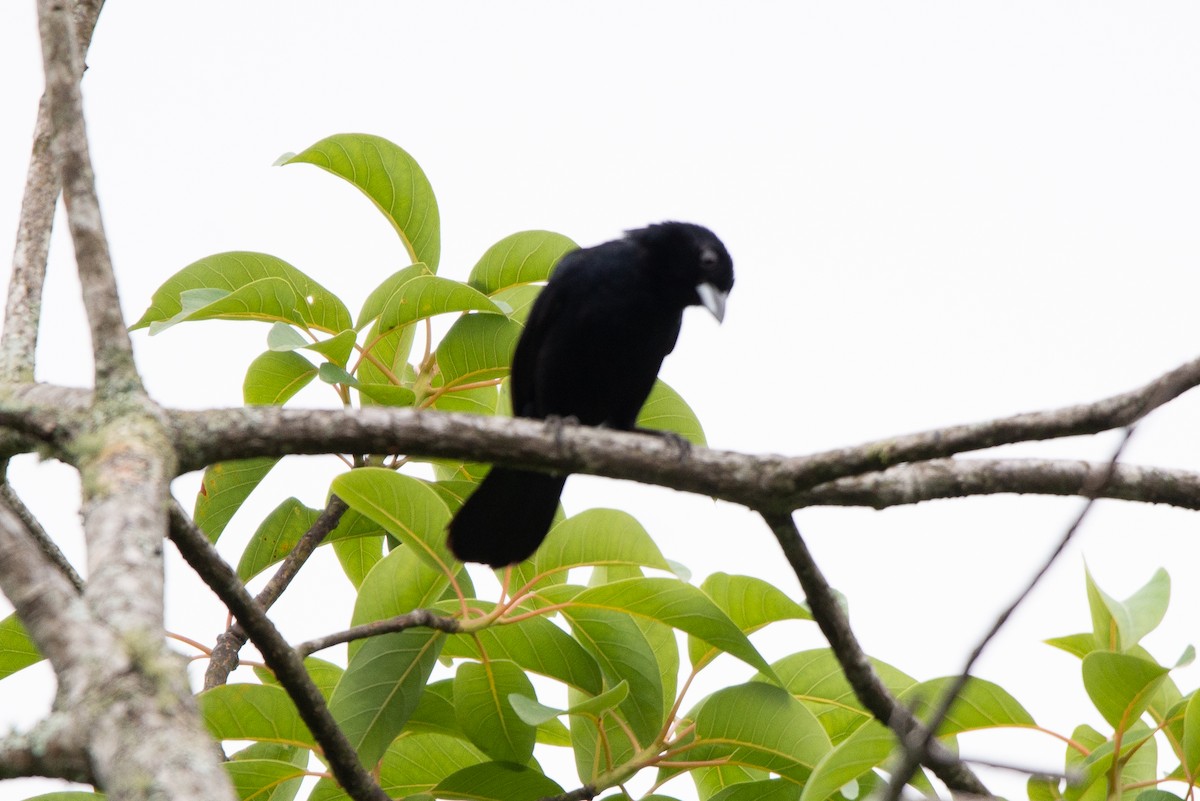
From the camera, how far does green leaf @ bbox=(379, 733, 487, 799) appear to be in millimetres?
3354

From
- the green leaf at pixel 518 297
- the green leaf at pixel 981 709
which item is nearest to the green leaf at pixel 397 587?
the green leaf at pixel 518 297

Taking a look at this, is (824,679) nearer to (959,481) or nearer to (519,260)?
(959,481)

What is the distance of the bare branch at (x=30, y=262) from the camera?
2916mm

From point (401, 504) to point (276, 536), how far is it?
1.05 m

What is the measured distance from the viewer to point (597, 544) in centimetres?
307

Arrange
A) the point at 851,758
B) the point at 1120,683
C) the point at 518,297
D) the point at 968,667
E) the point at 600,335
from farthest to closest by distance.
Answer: the point at 600,335, the point at 518,297, the point at 1120,683, the point at 851,758, the point at 968,667

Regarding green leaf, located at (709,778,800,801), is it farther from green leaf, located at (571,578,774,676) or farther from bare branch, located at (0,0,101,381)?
bare branch, located at (0,0,101,381)

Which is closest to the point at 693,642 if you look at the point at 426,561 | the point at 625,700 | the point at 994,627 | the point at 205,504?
the point at 625,700

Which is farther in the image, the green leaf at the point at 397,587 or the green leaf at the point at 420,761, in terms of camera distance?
the green leaf at the point at 420,761

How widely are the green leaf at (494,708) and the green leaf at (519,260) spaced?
4.62 feet

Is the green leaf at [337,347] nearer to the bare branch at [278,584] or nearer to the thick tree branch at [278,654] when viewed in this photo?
the bare branch at [278,584]

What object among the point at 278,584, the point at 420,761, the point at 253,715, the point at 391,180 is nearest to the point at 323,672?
the point at 278,584

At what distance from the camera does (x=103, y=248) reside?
7.53ft

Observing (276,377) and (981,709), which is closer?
(981,709)
